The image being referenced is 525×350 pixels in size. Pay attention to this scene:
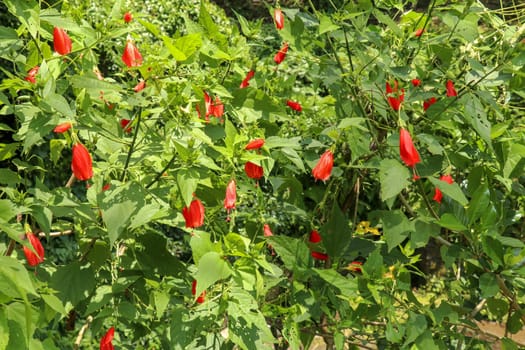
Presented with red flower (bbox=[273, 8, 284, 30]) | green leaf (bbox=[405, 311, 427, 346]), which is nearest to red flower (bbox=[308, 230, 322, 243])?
green leaf (bbox=[405, 311, 427, 346])

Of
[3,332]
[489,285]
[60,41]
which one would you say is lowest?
[489,285]

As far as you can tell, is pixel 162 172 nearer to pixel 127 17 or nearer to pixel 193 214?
pixel 193 214

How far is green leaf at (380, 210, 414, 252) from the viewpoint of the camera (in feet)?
5.11

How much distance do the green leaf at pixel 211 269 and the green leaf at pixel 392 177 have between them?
0.35 metres

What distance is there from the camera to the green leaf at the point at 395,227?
1.56 metres

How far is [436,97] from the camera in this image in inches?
67.1

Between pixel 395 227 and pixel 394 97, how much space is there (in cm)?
32

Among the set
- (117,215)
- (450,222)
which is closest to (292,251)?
(450,222)

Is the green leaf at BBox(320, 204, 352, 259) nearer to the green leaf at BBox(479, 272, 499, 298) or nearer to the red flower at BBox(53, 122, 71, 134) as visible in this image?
the green leaf at BBox(479, 272, 499, 298)

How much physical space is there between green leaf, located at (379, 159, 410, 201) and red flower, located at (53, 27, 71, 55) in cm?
71

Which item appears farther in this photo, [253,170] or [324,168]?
[324,168]

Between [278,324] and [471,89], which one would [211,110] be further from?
[278,324]

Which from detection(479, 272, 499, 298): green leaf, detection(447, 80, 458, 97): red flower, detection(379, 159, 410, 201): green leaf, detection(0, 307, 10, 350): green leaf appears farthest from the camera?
detection(447, 80, 458, 97): red flower

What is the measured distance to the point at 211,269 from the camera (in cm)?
136
